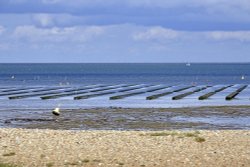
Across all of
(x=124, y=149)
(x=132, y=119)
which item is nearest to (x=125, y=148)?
(x=124, y=149)

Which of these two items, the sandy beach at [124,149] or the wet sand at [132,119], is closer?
the sandy beach at [124,149]

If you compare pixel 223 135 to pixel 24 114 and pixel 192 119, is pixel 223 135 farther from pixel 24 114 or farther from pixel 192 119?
pixel 24 114

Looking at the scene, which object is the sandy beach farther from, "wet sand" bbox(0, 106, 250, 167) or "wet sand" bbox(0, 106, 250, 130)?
"wet sand" bbox(0, 106, 250, 130)

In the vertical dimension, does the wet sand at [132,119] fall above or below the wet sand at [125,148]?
below

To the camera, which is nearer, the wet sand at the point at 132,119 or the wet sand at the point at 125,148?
the wet sand at the point at 125,148

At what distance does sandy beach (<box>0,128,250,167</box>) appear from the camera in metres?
16.5

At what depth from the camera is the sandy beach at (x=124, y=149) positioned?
1645 cm

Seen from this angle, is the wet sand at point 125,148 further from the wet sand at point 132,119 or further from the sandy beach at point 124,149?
the wet sand at point 132,119

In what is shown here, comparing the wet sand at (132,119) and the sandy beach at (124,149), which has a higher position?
the sandy beach at (124,149)

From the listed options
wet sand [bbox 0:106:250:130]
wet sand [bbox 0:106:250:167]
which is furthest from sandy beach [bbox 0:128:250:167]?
wet sand [bbox 0:106:250:130]

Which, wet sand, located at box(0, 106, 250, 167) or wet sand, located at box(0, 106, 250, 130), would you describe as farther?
wet sand, located at box(0, 106, 250, 130)

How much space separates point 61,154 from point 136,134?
4684 mm

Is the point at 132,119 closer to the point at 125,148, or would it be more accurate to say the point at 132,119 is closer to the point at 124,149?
the point at 125,148

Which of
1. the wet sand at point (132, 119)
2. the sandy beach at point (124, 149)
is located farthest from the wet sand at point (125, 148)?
the wet sand at point (132, 119)
